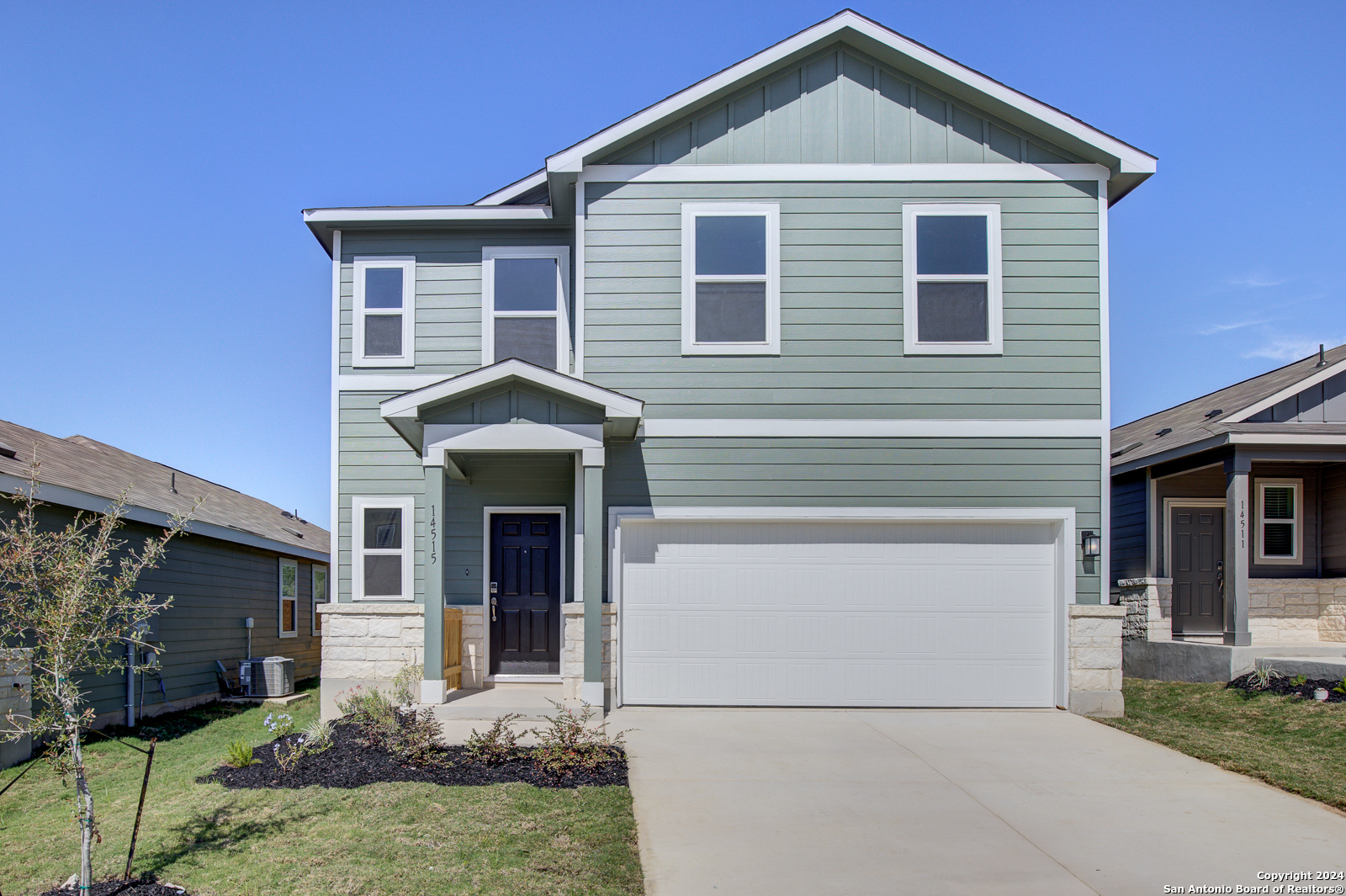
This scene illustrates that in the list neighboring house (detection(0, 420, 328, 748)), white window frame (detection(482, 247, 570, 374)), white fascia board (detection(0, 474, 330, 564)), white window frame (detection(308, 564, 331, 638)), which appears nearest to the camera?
white fascia board (detection(0, 474, 330, 564))

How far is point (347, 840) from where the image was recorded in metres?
5.11

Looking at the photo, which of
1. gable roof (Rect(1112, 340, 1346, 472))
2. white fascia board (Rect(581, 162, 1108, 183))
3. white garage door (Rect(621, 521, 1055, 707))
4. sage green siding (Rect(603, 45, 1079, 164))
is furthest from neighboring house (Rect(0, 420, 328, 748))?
gable roof (Rect(1112, 340, 1346, 472))

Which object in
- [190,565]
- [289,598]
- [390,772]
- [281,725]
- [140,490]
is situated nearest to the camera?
[390,772]

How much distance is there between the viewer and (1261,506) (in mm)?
12758

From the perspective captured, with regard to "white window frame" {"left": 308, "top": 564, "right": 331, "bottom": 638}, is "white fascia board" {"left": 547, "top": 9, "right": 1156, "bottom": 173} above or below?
above

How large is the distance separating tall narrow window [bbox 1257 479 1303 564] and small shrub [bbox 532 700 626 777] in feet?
34.4

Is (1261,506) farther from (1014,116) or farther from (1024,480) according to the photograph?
(1014,116)

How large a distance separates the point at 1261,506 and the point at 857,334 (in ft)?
24.4

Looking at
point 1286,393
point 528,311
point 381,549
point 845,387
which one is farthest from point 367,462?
point 1286,393

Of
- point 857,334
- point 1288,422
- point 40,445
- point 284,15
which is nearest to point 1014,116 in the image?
point 857,334

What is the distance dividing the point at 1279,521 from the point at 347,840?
13.0m

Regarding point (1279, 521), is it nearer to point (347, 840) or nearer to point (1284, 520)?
point (1284, 520)

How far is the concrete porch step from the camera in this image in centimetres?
935

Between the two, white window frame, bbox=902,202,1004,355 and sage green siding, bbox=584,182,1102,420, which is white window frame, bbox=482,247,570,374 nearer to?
sage green siding, bbox=584,182,1102,420
